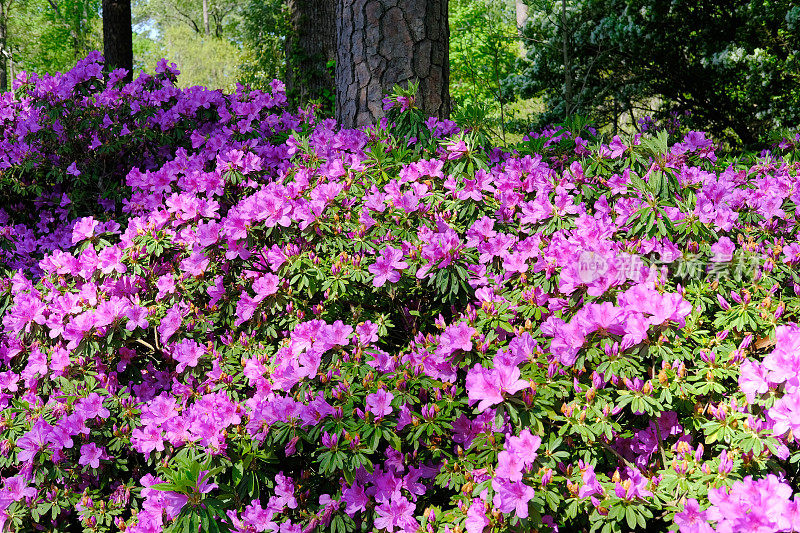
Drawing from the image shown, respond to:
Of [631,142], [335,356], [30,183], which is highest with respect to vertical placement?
[631,142]

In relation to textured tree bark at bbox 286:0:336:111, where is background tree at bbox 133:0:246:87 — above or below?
above

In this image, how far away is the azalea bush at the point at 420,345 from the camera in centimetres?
166

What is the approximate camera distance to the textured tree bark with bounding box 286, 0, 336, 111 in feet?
25.3

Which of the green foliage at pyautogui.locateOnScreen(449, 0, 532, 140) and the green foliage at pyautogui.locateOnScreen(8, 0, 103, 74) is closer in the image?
the green foliage at pyautogui.locateOnScreen(449, 0, 532, 140)

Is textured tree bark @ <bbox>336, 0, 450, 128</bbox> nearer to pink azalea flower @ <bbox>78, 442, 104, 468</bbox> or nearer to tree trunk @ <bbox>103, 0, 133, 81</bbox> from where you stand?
pink azalea flower @ <bbox>78, 442, 104, 468</bbox>

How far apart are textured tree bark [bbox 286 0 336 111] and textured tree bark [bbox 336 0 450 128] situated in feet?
13.0

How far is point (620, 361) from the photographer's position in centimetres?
167

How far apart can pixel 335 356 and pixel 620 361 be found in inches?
33.2

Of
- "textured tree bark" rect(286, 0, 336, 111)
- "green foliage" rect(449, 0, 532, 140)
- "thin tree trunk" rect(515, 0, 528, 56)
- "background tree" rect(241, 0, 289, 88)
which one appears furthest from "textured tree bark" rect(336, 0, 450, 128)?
"green foliage" rect(449, 0, 532, 140)

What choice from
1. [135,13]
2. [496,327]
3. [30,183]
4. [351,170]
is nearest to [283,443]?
[496,327]

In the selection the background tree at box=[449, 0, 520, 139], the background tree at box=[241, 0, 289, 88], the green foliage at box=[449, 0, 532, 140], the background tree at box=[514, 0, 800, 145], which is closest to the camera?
the background tree at box=[514, 0, 800, 145]

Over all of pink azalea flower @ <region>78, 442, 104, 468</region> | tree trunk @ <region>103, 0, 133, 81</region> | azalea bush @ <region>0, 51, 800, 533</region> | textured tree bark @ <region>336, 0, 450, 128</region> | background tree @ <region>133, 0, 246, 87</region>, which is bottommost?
pink azalea flower @ <region>78, 442, 104, 468</region>

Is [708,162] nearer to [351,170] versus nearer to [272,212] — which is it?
[351,170]

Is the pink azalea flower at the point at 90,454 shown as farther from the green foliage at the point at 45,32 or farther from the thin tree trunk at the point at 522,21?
the green foliage at the point at 45,32
